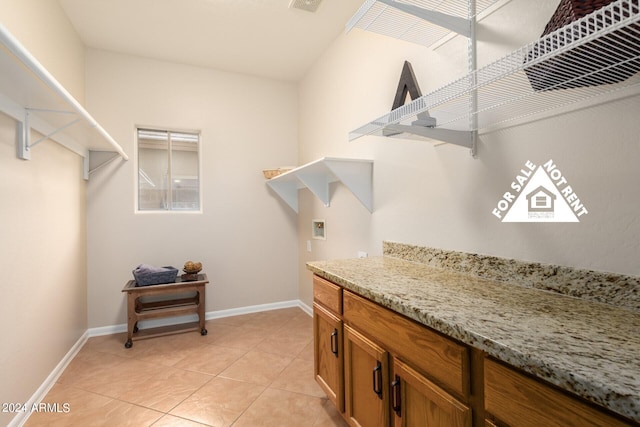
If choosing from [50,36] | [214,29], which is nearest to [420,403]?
[214,29]

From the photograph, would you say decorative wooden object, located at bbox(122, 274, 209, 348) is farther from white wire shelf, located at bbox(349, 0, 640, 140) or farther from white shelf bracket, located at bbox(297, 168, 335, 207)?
white wire shelf, located at bbox(349, 0, 640, 140)

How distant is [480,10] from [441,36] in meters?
0.22

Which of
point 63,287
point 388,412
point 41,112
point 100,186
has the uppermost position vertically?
point 41,112

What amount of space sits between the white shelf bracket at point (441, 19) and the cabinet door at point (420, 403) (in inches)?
53.6

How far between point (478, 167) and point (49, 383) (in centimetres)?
285

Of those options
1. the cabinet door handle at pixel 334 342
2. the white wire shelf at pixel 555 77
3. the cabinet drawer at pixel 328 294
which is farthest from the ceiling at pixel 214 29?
the cabinet door handle at pixel 334 342

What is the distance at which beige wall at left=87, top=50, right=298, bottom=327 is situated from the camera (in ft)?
9.59

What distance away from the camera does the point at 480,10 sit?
1.36 m

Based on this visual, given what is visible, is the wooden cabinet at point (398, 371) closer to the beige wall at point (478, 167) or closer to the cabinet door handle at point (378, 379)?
the cabinet door handle at point (378, 379)

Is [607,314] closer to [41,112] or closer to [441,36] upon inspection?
[441,36]

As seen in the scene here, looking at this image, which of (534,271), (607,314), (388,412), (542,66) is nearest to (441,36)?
(542,66)

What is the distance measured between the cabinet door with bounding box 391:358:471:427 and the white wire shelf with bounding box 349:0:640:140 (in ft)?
3.01

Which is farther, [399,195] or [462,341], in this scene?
[399,195]

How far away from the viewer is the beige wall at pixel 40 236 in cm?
156
